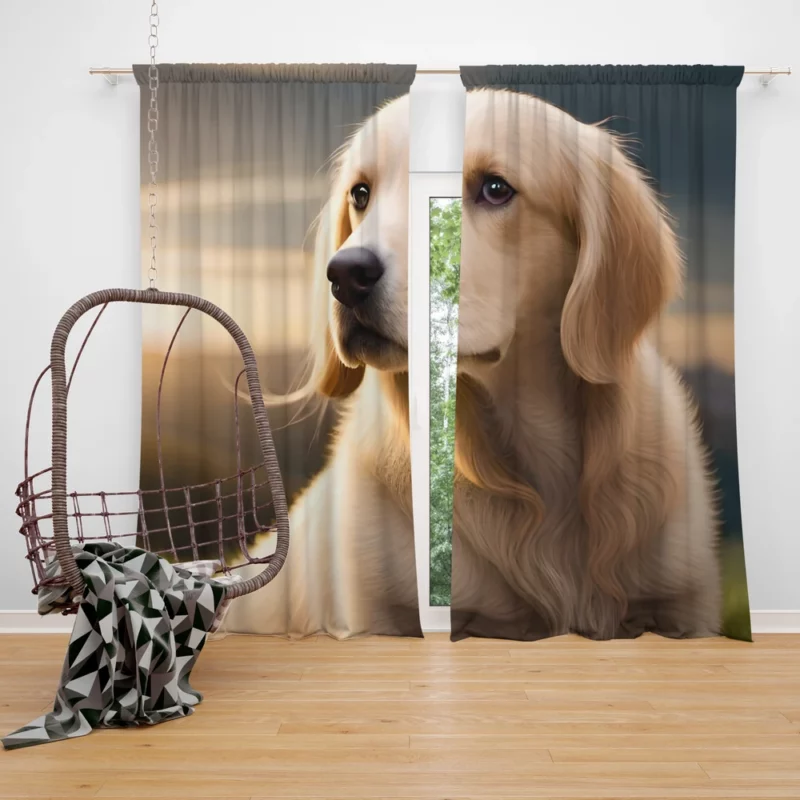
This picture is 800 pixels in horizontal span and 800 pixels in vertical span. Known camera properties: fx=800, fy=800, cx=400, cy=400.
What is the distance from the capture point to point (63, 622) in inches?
123

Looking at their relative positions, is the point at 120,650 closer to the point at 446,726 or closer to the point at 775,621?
the point at 446,726

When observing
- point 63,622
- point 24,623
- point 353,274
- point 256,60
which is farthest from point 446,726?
point 256,60

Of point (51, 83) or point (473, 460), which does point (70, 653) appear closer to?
point (473, 460)

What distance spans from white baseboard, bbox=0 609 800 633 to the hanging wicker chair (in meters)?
0.34

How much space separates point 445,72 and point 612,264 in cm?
98

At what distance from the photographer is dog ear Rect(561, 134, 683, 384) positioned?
9.91ft

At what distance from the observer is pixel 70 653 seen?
215 centimetres

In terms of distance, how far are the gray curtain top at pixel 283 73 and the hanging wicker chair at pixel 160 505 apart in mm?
937

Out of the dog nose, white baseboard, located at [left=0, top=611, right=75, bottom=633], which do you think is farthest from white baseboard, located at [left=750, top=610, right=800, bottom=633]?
white baseboard, located at [left=0, top=611, right=75, bottom=633]

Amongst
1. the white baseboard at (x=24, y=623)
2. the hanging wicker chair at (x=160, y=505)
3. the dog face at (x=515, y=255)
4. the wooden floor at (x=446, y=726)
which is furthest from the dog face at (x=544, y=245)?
the white baseboard at (x=24, y=623)

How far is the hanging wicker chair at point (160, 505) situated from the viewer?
7.11 ft

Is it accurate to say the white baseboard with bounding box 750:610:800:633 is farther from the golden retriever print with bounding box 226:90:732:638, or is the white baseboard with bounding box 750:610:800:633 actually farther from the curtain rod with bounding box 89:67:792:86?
the curtain rod with bounding box 89:67:792:86

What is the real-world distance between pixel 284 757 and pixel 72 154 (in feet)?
7.96

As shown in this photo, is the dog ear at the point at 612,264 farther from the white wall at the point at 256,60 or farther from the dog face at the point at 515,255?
the white wall at the point at 256,60
